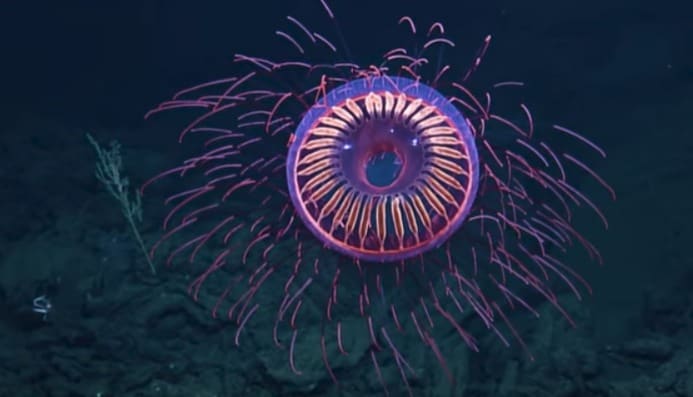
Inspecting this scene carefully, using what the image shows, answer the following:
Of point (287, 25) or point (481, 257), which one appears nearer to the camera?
point (481, 257)

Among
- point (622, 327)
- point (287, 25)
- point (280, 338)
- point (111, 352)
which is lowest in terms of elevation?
point (111, 352)

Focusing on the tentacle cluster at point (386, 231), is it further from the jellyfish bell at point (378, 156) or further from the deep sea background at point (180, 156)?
the deep sea background at point (180, 156)

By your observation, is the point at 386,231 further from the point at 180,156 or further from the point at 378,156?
the point at 180,156

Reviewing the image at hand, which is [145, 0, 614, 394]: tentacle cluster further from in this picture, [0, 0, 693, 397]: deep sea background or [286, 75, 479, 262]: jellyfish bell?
[0, 0, 693, 397]: deep sea background

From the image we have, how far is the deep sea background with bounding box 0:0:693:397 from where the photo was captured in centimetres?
513

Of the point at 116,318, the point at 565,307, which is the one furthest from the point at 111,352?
the point at 565,307

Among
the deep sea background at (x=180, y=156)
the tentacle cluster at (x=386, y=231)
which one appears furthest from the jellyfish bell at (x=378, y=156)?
the deep sea background at (x=180, y=156)

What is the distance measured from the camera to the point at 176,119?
9.91m

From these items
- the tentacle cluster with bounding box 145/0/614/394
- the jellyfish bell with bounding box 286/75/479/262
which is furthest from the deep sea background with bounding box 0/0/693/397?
the jellyfish bell with bounding box 286/75/479/262

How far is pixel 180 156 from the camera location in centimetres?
862

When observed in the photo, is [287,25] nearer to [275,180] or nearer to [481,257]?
[275,180]

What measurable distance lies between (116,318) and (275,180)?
2822 millimetres

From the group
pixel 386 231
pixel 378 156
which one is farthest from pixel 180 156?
pixel 386 231

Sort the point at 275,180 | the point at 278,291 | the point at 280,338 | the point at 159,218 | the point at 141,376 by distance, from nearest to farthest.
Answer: the point at 141,376 < the point at 280,338 < the point at 278,291 < the point at 159,218 < the point at 275,180
